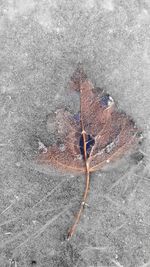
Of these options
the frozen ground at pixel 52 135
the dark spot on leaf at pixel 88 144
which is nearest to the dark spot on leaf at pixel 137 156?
the frozen ground at pixel 52 135

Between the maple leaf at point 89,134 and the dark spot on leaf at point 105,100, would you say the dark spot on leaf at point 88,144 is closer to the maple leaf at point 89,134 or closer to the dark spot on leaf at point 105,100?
the maple leaf at point 89,134

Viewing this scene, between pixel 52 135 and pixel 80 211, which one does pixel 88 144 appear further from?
pixel 80 211

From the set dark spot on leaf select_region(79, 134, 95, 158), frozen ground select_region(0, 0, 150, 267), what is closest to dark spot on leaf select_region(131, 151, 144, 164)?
frozen ground select_region(0, 0, 150, 267)

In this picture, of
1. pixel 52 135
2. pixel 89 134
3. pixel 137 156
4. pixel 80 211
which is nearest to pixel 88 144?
pixel 89 134

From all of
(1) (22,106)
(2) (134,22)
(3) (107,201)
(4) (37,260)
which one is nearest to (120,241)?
(3) (107,201)

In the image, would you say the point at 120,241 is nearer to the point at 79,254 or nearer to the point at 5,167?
the point at 79,254
